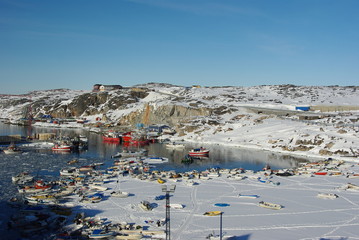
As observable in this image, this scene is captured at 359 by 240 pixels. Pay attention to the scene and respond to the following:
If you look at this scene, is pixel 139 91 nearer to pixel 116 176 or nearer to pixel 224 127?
pixel 224 127

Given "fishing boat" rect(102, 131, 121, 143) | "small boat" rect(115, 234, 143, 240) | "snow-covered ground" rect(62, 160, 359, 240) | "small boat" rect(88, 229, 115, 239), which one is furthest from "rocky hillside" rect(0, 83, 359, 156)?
"small boat" rect(88, 229, 115, 239)

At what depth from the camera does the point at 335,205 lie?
3022 centimetres

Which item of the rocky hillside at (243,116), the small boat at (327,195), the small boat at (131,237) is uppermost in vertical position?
the rocky hillside at (243,116)

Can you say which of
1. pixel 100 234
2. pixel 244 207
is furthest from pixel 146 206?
pixel 244 207

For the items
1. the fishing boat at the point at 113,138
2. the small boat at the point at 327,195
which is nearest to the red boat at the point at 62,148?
the fishing boat at the point at 113,138

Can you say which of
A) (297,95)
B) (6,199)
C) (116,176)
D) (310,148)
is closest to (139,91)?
(297,95)

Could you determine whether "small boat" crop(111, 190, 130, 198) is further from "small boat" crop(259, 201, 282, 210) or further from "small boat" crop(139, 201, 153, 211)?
"small boat" crop(259, 201, 282, 210)

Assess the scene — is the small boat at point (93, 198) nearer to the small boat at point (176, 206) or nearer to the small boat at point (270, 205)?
the small boat at point (176, 206)

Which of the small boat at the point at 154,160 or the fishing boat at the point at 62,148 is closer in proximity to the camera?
the small boat at the point at 154,160

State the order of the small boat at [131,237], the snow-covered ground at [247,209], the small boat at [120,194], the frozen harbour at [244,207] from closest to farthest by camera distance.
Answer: the small boat at [131,237]
the snow-covered ground at [247,209]
the frozen harbour at [244,207]
the small boat at [120,194]

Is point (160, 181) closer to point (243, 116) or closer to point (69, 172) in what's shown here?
point (69, 172)

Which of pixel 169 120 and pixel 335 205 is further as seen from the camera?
pixel 169 120

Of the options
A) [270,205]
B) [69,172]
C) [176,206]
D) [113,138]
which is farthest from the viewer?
[113,138]

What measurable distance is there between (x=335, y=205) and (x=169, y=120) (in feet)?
261
